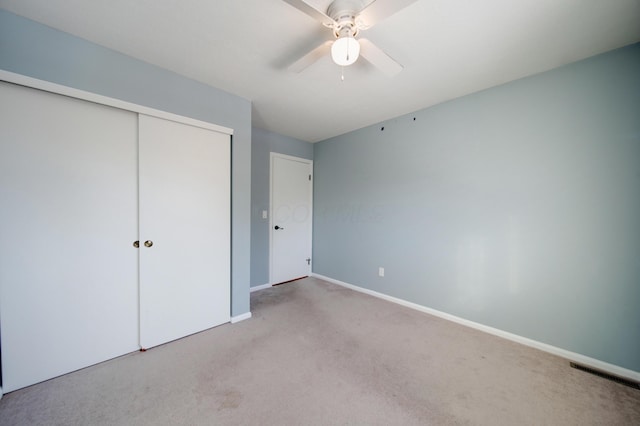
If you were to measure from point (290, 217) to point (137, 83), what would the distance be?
8.21ft

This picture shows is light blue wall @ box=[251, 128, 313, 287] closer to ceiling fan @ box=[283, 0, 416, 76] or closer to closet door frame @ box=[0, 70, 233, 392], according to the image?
closet door frame @ box=[0, 70, 233, 392]

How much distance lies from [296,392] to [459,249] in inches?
83.3

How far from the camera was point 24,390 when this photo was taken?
1516 mm

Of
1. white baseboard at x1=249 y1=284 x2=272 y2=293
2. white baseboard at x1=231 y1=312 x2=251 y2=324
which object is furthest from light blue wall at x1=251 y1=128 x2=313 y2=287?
white baseboard at x1=231 y1=312 x2=251 y2=324

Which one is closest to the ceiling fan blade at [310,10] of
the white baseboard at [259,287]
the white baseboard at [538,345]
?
the white baseboard at [538,345]

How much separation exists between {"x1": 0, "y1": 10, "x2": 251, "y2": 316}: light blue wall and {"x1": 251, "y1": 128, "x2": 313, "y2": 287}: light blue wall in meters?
0.90

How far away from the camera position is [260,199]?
3.52m

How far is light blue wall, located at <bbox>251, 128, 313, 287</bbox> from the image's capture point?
3436 millimetres

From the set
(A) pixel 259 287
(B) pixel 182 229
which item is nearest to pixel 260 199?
(A) pixel 259 287

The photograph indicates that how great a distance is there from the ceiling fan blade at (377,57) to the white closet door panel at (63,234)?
1905mm

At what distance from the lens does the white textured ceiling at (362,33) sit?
1403 millimetres

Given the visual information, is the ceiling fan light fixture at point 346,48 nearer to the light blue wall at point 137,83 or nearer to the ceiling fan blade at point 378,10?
the ceiling fan blade at point 378,10

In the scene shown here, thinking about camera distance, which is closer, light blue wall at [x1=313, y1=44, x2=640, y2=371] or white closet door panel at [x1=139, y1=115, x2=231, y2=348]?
light blue wall at [x1=313, y1=44, x2=640, y2=371]

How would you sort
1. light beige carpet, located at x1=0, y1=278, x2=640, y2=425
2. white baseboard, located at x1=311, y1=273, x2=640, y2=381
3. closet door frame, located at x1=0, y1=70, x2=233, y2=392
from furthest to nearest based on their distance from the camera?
white baseboard, located at x1=311, y1=273, x2=640, y2=381 < closet door frame, located at x1=0, y1=70, x2=233, y2=392 < light beige carpet, located at x1=0, y1=278, x2=640, y2=425
